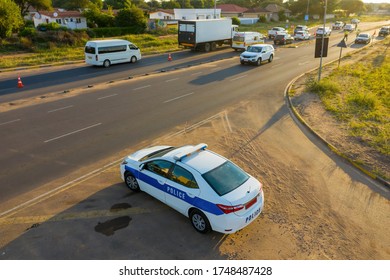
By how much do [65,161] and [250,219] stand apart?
261 inches

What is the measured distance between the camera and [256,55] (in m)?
27.3

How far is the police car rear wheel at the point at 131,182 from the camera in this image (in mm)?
8609

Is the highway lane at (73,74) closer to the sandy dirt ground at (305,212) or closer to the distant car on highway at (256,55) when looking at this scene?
the distant car on highway at (256,55)

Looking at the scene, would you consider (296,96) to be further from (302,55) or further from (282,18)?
(282,18)

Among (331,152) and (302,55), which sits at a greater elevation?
(302,55)

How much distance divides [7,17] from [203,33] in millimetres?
19758

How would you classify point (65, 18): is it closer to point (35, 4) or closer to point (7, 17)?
point (35, 4)


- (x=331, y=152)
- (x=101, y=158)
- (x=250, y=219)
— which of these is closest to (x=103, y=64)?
(x=101, y=158)

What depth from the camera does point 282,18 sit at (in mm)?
91375

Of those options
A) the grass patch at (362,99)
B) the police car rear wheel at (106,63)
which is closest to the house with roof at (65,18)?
the police car rear wheel at (106,63)

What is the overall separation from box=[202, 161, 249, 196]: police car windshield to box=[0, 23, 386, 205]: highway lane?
16.5 feet

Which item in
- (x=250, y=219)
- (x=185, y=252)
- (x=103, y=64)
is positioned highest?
(x=103, y=64)

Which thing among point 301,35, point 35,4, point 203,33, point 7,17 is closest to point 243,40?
point 203,33

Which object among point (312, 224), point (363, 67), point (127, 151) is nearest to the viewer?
point (312, 224)
